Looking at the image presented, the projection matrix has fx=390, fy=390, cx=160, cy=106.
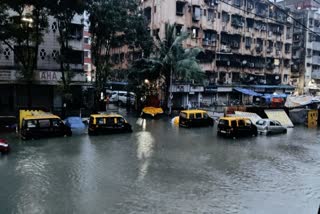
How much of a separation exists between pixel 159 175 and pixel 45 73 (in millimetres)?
26825

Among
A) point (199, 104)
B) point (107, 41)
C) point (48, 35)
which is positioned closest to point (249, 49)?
point (199, 104)

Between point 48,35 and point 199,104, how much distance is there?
2459 cm

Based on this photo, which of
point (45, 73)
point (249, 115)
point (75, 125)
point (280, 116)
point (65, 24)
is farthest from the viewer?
point (45, 73)

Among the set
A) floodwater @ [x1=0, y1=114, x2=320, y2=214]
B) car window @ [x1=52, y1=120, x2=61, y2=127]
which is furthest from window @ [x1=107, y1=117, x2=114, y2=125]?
car window @ [x1=52, y1=120, x2=61, y2=127]

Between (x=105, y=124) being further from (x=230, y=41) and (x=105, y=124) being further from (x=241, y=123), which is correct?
(x=230, y=41)

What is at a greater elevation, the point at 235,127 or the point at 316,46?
the point at 316,46

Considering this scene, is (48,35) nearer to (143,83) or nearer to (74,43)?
(74,43)

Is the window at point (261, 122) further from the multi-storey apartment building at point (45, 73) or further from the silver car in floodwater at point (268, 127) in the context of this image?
the multi-storey apartment building at point (45, 73)

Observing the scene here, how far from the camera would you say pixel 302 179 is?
1766 centimetres

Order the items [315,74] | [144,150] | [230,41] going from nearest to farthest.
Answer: [144,150] < [230,41] < [315,74]

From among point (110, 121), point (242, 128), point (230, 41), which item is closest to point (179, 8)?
point (230, 41)

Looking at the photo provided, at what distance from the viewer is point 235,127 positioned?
1189 inches

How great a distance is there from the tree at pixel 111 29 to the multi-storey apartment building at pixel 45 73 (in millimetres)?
2220

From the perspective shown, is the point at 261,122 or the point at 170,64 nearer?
the point at 261,122
